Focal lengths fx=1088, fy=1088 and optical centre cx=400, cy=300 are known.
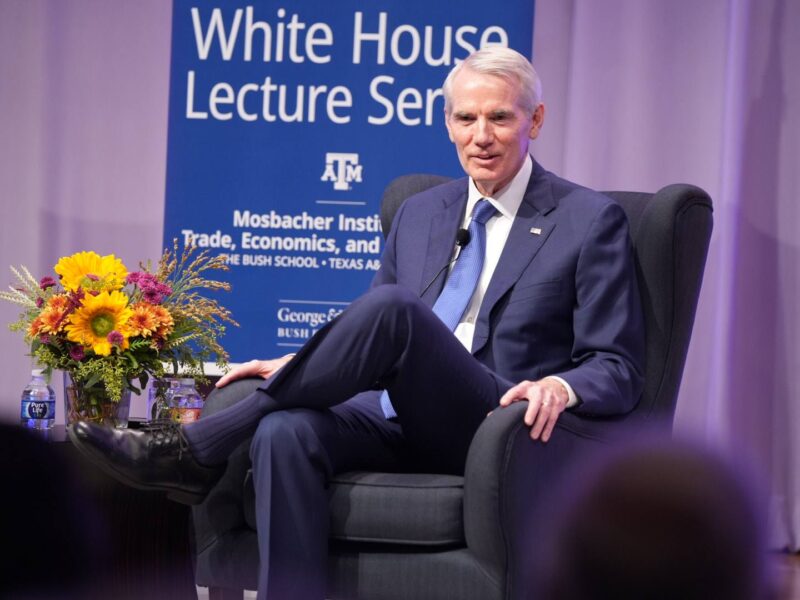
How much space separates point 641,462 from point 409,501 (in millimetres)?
1639

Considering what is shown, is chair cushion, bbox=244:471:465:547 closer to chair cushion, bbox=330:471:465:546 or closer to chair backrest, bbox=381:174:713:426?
chair cushion, bbox=330:471:465:546

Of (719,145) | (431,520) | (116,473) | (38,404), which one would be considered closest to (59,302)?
(38,404)

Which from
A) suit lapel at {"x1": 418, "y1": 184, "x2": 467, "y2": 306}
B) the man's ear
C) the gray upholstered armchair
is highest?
the man's ear

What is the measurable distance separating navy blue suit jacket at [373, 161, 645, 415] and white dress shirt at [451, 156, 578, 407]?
0.04 m

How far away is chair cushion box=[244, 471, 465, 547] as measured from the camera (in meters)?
2.20

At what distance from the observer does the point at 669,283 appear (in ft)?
8.48

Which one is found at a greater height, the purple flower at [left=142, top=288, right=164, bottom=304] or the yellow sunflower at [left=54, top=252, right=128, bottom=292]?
the yellow sunflower at [left=54, top=252, right=128, bottom=292]

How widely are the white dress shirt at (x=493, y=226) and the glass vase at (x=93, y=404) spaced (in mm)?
853

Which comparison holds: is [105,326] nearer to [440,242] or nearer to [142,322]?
[142,322]

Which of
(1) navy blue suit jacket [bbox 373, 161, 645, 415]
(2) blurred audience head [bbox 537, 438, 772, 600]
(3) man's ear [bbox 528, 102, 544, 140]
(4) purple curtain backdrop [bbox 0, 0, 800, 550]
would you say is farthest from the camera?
(4) purple curtain backdrop [bbox 0, 0, 800, 550]

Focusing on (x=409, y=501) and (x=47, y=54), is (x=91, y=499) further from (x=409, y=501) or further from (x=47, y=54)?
(x=47, y=54)

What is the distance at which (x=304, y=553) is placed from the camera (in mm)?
2113

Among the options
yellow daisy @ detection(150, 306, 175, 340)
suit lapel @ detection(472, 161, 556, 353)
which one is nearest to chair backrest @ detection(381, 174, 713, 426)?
suit lapel @ detection(472, 161, 556, 353)

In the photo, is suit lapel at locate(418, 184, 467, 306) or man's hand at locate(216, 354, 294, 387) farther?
suit lapel at locate(418, 184, 467, 306)
